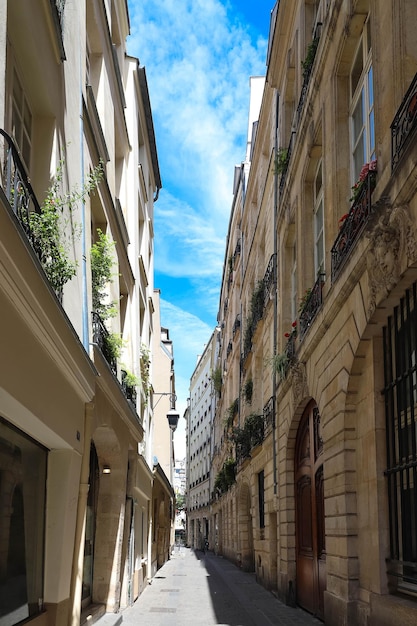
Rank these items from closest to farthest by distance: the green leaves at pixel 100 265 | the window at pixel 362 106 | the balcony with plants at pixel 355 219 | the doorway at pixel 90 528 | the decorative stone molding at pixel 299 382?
1. the balcony with plants at pixel 355 219
2. the window at pixel 362 106
3. the green leaves at pixel 100 265
4. the doorway at pixel 90 528
5. the decorative stone molding at pixel 299 382

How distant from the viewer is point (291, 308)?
15406mm

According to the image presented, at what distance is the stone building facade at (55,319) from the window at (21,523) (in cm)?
2

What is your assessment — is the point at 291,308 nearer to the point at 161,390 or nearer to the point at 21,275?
the point at 21,275

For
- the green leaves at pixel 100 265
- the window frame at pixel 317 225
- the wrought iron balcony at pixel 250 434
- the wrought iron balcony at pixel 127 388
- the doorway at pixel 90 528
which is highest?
the window frame at pixel 317 225

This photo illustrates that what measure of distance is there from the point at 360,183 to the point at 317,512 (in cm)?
590

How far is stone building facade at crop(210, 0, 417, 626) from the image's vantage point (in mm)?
7000

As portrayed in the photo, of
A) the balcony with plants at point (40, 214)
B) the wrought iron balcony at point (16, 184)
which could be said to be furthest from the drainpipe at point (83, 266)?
the wrought iron balcony at point (16, 184)

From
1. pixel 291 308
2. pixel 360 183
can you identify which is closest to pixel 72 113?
pixel 360 183

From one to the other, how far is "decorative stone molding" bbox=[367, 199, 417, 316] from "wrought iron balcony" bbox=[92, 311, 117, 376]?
12.9 ft

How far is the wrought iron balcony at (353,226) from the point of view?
7923mm

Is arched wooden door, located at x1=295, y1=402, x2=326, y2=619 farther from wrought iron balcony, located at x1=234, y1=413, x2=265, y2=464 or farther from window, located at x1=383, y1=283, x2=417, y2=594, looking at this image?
wrought iron balcony, located at x1=234, y1=413, x2=265, y2=464

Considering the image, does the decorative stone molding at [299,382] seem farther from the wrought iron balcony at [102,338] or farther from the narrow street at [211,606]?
the narrow street at [211,606]

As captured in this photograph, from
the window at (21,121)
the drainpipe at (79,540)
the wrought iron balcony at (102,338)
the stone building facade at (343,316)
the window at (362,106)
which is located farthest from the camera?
the wrought iron balcony at (102,338)

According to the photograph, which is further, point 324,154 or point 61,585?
point 324,154
